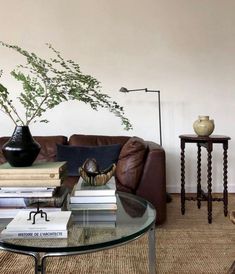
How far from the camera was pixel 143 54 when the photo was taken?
3803mm

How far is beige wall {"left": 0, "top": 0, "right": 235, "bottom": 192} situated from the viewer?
3.73m

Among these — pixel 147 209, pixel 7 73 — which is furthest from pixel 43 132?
pixel 147 209

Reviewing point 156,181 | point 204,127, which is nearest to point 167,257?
point 156,181

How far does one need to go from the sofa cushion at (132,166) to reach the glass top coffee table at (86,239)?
107cm

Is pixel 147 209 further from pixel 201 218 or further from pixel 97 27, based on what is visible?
pixel 97 27

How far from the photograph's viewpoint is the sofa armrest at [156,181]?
2695 millimetres

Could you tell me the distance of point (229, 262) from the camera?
2.07 m

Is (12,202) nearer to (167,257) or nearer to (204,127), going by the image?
(167,257)

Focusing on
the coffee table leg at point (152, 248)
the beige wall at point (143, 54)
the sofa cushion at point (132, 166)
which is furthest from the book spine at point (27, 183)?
the beige wall at point (143, 54)

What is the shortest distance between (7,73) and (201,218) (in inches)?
103

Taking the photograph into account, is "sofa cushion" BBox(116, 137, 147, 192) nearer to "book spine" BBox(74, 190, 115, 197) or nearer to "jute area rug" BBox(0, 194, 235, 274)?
"jute area rug" BBox(0, 194, 235, 274)

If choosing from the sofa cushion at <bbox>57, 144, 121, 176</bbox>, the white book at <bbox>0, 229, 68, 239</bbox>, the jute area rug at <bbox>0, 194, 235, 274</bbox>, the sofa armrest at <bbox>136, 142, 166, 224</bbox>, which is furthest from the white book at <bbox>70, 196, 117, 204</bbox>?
the sofa cushion at <bbox>57, 144, 121, 176</bbox>

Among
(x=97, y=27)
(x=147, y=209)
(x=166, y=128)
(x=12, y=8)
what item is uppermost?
(x=12, y=8)

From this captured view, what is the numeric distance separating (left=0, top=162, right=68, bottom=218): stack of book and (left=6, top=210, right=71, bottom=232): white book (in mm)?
72
